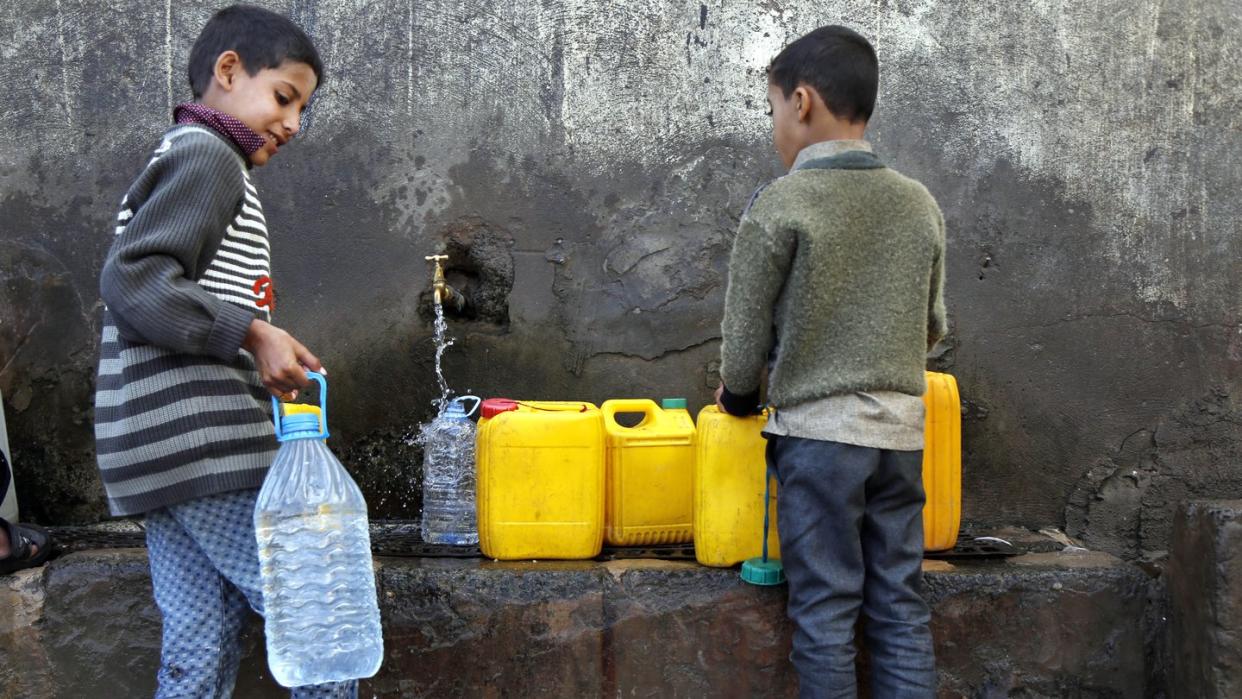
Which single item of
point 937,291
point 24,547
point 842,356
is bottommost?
point 24,547

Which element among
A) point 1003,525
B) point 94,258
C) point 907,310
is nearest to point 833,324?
point 907,310

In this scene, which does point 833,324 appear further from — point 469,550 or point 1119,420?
point 1119,420

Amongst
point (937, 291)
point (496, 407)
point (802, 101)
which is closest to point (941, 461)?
point (937, 291)

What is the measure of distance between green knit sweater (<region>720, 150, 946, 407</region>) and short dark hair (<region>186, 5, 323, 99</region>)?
107 centimetres

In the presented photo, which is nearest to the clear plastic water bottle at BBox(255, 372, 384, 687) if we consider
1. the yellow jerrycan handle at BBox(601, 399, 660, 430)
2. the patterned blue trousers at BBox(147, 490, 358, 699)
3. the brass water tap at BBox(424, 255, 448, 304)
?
the patterned blue trousers at BBox(147, 490, 358, 699)

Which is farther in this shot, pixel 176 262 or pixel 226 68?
pixel 226 68

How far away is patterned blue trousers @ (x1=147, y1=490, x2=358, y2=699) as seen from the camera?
198 cm

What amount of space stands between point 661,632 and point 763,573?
0.34 metres

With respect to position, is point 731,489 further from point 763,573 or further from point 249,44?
point 249,44

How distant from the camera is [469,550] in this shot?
Answer: 9.94ft

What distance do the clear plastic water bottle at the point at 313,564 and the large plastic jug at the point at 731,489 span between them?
0.92m

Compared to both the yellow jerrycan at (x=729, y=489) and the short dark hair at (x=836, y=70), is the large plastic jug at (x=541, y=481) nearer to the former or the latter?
the yellow jerrycan at (x=729, y=489)

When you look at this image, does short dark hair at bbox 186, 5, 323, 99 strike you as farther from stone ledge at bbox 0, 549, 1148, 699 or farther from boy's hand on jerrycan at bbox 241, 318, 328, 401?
stone ledge at bbox 0, 549, 1148, 699

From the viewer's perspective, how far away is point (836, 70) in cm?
229
